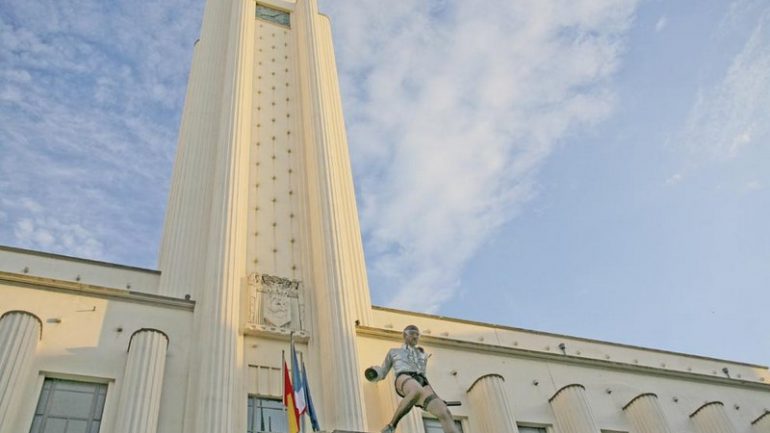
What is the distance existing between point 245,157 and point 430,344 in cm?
851

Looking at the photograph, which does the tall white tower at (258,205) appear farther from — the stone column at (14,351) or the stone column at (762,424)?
the stone column at (762,424)

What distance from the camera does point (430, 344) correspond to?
20688 millimetres

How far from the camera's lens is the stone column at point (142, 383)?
14789 millimetres

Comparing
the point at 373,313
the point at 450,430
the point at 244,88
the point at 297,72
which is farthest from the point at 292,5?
the point at 450,430

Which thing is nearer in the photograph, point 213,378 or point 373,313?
point 213,378

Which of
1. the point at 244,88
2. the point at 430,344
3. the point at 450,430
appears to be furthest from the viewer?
the point at 244,88

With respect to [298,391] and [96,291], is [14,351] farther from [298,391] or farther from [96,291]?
[298,391]

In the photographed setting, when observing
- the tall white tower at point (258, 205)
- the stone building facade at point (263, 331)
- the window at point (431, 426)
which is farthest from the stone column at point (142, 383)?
the window at point (431, 426)

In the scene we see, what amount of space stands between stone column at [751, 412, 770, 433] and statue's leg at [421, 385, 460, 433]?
1651 centimetres

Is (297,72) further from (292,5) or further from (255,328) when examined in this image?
(255,328)

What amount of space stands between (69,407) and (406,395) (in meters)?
7.42

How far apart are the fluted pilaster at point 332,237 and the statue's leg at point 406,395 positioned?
4.03 m

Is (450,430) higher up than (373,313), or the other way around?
(373,313)

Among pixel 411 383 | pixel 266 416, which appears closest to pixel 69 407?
pixel 266 416
